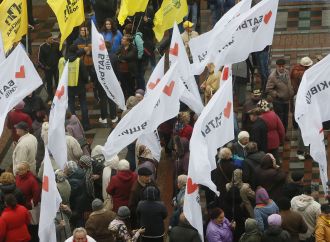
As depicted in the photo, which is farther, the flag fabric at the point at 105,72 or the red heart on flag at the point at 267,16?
the flag fabric at the point at 105,72

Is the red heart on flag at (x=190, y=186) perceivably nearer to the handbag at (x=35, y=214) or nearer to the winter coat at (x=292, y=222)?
the winter coat at (x=292, y=222)

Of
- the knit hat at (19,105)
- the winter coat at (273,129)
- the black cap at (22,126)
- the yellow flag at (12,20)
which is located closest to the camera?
the black cap at (22,126)

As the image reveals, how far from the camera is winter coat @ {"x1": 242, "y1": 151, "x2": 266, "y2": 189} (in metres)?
18.0

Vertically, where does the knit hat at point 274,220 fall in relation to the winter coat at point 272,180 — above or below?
below

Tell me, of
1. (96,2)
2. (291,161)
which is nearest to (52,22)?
(96,2)

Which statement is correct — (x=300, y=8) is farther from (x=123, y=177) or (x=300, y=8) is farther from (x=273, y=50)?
(x=123, y=177)

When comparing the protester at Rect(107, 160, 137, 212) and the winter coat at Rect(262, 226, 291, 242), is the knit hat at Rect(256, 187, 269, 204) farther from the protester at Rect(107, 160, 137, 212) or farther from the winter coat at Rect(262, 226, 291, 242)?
the protester at Rect(107, 160, 137, 212)

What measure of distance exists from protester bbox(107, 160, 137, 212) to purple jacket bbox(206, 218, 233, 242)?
5.98ft

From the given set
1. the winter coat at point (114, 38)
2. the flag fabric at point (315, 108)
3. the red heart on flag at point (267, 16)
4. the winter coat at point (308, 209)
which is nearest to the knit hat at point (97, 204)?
the winter coat at point (308, 209)

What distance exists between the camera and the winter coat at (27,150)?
63.4 ft

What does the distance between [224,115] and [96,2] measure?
888 centimetres

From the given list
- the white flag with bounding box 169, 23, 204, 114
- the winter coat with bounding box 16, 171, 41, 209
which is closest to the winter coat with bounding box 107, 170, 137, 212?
the winter coat with bounding box 16, 171, 41, 209

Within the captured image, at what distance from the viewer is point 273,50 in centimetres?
2561

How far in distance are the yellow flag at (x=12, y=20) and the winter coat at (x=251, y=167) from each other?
18.1 feet
